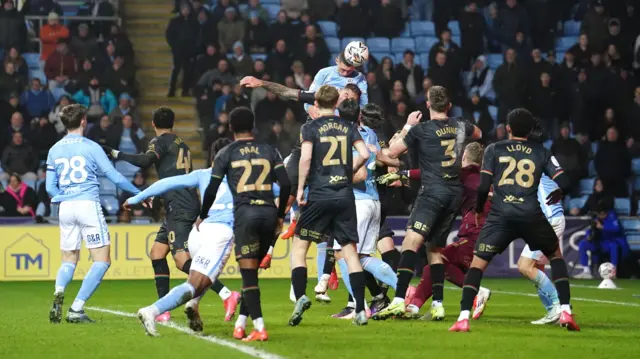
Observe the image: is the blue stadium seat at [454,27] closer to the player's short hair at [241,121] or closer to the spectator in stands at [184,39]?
the spectator in stands at [184,39]

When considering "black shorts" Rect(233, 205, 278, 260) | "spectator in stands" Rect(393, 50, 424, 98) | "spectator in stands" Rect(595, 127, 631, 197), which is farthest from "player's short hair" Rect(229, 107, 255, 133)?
"spectator in stands" Rect(595, 127, 631, 197)

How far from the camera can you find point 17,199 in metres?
21.6

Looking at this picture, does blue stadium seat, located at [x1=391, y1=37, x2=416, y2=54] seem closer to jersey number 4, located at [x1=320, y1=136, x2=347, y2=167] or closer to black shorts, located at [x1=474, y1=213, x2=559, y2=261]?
jersey number 4, located at [x1=320, y1=136, x2=347, y2=167]

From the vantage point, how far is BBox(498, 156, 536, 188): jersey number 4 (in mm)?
10805

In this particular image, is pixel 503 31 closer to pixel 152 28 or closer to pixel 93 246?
pixel 152 28

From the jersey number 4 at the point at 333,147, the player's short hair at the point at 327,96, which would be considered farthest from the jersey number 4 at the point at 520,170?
the player's short hair at the point at 327,96

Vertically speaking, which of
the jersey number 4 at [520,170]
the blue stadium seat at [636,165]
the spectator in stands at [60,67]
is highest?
the jersey number 4 at [520,170]

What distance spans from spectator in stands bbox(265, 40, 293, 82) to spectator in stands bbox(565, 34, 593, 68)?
21.1 ft

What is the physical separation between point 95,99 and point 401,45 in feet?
24.3

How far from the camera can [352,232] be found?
10977 millimetres

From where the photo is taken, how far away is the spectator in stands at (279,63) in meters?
24.7

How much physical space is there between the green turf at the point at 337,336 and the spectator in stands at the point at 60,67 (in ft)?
35.1

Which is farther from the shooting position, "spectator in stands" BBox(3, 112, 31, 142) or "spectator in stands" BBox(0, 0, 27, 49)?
"spectator in stands" BBox(0, 0, 27, 49)

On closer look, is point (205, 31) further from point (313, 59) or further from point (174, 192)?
point (174, 192)
